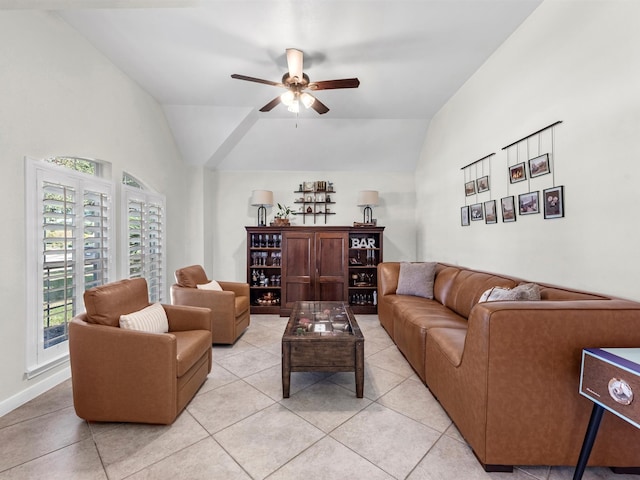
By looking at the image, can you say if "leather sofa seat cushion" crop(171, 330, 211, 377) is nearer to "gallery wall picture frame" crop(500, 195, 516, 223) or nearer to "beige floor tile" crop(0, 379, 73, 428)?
"beige floor tile" crop(0, 379, 73, 428)

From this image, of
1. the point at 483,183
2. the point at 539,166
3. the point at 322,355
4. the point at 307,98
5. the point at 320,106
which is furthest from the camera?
the point at 320,106

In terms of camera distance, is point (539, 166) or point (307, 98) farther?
point (307, 98)

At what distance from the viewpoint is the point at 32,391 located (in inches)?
88.1

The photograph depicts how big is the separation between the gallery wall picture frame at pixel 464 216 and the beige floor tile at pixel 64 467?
3.97 metres

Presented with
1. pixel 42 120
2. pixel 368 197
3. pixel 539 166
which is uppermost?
pixel 42 120

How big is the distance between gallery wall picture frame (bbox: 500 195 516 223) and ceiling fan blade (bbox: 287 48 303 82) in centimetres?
245

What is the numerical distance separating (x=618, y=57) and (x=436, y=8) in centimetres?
134

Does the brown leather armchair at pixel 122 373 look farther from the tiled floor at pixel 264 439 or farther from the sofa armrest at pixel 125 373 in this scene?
the tiled floor at pixel 264 439

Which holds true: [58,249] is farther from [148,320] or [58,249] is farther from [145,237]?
[145,237]

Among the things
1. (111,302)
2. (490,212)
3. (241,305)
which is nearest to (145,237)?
(241,305)

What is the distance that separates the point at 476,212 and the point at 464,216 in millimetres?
278

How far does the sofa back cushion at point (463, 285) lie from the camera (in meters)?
2.67

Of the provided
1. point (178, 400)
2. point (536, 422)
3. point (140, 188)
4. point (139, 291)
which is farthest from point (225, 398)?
point (140, 188)

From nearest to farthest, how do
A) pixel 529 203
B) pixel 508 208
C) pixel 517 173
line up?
pixel 529 203 → pixel 517 173 → pixel 508 208
